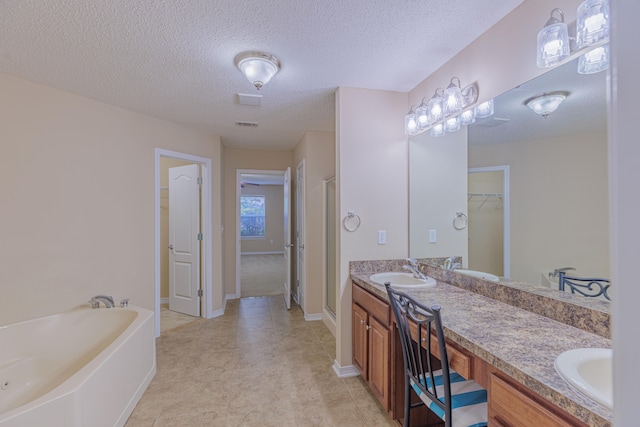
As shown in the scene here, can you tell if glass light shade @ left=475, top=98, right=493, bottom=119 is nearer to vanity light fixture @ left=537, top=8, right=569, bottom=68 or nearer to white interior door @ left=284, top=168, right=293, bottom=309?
vanity light fixture @ left=537, top=8, right=569, bottom=68

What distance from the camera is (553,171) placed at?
1.42m

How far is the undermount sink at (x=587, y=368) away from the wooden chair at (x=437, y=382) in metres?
0.40

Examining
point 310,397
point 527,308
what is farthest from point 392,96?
point 310,397

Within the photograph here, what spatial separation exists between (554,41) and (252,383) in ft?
9.13

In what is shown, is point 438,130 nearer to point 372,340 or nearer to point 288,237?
point 372,340

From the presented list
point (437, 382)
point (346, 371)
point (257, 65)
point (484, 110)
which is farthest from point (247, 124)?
point (437, 382)

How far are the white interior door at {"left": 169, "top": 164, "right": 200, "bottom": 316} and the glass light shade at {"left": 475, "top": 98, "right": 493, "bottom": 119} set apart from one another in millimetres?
3155

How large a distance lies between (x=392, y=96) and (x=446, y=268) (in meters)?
1.46

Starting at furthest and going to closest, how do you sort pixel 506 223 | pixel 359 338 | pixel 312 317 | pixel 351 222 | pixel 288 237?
pixel 288 237 < pixel 312 317 < pixel 351 222 < pixel 359 338 < pixel 506 223

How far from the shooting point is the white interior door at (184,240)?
3.71 metres

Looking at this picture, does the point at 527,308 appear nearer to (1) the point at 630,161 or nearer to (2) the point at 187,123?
(1) the point at 630,161

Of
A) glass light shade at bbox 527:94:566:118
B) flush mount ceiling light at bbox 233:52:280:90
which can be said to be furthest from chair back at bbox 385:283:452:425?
flush mount ceiling light at bbox 233:52:280:90

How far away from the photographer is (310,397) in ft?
6.94

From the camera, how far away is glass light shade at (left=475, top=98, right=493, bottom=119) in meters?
1.73
